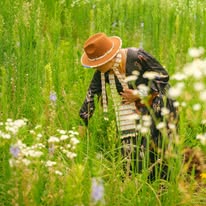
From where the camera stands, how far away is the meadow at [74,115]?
6.70 feet

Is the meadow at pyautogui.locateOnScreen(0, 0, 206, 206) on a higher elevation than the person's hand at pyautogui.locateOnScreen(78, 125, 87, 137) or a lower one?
higher

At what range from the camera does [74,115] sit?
3.31 metres

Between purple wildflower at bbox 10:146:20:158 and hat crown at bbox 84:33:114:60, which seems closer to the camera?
purple wildflower at bbox 10:146:20:158

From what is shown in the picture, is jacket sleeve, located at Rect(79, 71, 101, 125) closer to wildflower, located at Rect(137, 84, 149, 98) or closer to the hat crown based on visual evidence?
the hat crown

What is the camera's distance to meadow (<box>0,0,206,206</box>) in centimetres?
204

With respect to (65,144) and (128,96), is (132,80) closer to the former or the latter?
(128,96)

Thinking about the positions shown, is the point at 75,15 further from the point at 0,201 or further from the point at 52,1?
the point at 0,201

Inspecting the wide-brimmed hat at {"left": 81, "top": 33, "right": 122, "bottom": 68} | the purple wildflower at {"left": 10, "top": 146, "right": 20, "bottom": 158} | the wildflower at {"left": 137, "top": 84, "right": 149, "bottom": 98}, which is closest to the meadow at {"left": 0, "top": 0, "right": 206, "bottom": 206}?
the purple wildflower at {"left": 10, "top": 146, "right": 20, "bottom": 158}

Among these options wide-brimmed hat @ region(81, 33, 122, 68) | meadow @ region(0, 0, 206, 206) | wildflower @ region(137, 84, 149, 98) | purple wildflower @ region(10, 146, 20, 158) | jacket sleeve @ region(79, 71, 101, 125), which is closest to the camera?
purple wildflower @ region(10, 146, 20, 158)

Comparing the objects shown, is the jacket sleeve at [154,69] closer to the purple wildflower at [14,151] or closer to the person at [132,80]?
the person at [132,80]

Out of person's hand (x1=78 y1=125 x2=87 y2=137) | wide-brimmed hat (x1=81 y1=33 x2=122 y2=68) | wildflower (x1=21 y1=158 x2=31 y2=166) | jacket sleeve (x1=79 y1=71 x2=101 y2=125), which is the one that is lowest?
person's hand (x1=78 y1=125 x2=87 y2=137)

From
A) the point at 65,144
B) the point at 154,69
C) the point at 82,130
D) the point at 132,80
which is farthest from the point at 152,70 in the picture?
the point at 65,144

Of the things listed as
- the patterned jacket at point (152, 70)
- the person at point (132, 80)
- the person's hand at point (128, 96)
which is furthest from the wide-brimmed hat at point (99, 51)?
the person's hand at point (128, 96)

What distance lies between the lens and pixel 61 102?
338 cm
